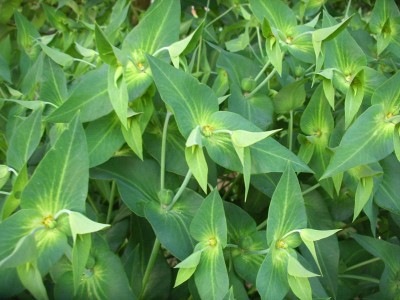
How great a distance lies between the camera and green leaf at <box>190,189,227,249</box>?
1.49 ft

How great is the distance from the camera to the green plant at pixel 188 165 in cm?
43

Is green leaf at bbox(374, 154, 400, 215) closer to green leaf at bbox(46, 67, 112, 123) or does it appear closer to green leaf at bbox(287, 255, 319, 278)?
green leaf at bbox(287, 255, 319, 278)

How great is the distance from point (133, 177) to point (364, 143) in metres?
0.23

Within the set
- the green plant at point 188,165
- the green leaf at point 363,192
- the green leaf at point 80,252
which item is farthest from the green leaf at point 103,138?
the green leaf at point 363,192

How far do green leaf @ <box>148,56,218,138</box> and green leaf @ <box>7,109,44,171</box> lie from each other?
0.11 meters

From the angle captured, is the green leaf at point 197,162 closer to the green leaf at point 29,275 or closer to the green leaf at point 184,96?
the green leaf at point 184,96

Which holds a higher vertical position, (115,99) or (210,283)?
(115,99)

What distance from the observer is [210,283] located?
0.45 m

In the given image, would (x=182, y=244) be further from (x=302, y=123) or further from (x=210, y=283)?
(x=302, y=123)

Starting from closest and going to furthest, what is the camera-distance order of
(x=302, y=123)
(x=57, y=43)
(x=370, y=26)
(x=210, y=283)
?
1. (x=210, y=283)
2. (x=302, y=123)
3. (x=370, y=26)
4. (x=57, y=43)

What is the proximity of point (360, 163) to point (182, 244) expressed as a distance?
18 centimetres

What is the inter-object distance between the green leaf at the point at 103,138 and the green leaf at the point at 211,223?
0.11 m

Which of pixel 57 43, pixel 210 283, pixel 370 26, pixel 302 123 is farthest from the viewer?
pixel 57 43

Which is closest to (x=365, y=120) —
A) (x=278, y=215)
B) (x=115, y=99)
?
(x=278, y=215)
